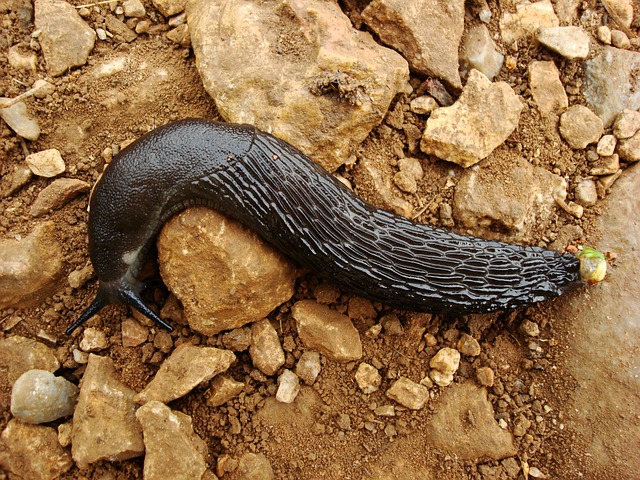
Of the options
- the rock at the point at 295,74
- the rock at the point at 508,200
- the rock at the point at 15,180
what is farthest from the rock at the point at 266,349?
the rock at the point at 15,180

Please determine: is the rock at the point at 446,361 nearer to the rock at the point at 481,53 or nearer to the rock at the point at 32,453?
the rock at the point at 481,53

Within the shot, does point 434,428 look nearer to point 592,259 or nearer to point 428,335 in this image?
point 428,335

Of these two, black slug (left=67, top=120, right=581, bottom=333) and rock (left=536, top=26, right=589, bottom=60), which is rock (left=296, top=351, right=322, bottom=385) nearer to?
black slug (left=67, top=120, right=581, bottom=333)

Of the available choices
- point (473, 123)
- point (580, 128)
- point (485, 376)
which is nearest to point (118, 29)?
point (473, 123)

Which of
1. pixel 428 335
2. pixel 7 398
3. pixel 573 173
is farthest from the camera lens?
pixel 573 173

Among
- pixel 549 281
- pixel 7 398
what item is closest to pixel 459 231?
pixel 549 281

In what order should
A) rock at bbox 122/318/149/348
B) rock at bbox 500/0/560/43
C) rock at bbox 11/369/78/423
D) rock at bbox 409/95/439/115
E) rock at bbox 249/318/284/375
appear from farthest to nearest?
1. rock at bbox 500/0/560/43
2. rock at bbox 409/95/439/115
3. rock at bbox 122/318/149/348
4. rock at bbox 249/318/284/375
5. rock at bbox 11/369/78/423

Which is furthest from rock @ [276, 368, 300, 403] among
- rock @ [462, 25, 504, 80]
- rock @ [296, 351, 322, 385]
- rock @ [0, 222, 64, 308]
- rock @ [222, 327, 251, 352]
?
rock @ [462, 25, 504, 80]
